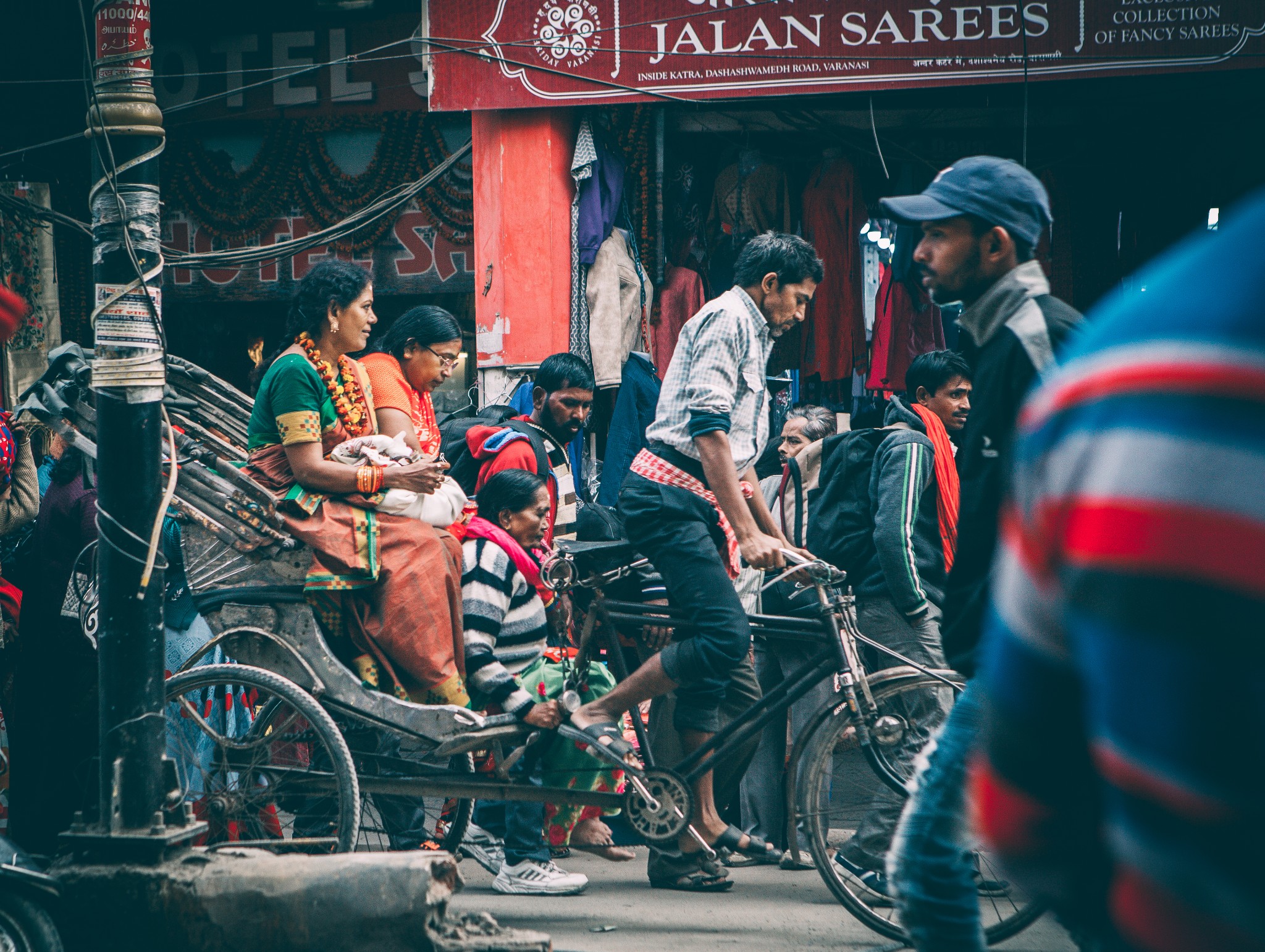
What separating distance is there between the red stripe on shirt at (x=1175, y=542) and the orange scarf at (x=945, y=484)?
140 inches

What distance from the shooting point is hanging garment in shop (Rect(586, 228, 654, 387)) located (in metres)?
7.48

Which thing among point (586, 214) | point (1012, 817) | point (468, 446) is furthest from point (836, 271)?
point (1012, 817)

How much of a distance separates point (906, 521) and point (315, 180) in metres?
6.39

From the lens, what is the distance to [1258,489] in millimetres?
829

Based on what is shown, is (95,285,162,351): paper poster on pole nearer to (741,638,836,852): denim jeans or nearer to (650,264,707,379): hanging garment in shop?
(741,638,836,852): denim jeans

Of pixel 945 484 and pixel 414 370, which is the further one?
pixel 414 370

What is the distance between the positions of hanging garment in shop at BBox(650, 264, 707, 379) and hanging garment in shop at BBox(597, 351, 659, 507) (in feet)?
1.56

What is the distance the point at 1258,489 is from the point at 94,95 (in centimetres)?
359

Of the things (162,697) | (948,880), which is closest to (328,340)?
(162,697)

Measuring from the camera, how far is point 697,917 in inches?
160

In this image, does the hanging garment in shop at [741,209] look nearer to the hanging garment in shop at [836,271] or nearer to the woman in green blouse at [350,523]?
the hanging garment in shop at [836,271]

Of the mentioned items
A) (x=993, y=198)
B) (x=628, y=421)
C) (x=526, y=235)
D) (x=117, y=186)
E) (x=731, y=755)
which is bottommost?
(x=731, y=755)

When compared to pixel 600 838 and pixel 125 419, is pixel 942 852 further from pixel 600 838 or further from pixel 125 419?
pixel 600 838

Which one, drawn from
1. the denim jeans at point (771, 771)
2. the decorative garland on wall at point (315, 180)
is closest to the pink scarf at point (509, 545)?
the denim jeans at point (771, 771)
